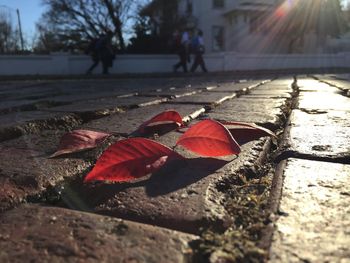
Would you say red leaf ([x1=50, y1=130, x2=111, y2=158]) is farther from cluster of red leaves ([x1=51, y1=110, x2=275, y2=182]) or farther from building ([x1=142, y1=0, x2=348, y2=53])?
building ([x1=142, y1=0, x2=348, y2=53])

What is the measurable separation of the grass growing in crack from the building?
31817 millimetres

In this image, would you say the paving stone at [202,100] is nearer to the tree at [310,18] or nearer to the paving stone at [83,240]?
the paving stone at [83,240]

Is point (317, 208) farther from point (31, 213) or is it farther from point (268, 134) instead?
point (268, 134)

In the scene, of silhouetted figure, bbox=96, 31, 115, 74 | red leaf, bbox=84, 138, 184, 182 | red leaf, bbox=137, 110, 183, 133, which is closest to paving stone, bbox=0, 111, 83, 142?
red leaf, bbox=137, 110, 183, 133

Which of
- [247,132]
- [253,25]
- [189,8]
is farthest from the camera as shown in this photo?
[189,8]

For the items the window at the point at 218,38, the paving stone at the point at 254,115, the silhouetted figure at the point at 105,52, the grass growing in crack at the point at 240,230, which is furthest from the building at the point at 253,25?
the grass growing in crack at the point at 240,230

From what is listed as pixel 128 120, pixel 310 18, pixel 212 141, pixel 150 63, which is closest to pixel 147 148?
pixel 212 141

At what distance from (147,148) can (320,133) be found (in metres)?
1.08

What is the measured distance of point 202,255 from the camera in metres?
0.91

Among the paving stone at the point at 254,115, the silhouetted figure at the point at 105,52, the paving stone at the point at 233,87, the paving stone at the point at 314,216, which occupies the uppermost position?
the silhouetted figure at the point at 105,52

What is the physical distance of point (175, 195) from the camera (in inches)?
49.1

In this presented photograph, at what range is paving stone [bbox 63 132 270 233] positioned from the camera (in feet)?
3.59

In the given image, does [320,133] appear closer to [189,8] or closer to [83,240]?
[83,240]

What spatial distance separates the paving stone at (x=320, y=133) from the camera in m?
1.76
